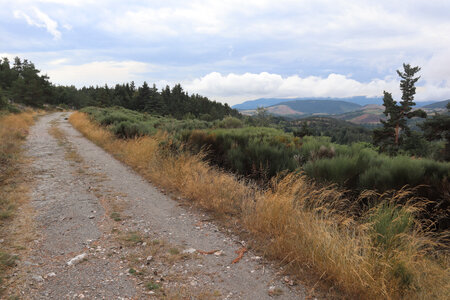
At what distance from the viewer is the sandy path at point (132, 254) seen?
259cm

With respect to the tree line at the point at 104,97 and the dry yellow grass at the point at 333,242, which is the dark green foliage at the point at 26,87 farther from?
the dry yellow grass at the point at 333,242

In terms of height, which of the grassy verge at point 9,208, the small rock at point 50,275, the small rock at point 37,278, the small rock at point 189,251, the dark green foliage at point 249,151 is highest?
the dark green foliage at point 249,151

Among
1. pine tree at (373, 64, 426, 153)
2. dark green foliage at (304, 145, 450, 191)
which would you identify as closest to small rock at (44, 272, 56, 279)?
dark green foliage at (304, 145, 450, 191)

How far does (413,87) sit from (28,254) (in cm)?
3618

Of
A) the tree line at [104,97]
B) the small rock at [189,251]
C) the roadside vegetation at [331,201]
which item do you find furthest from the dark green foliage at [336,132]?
the tree line at [104,97]

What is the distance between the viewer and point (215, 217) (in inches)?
181

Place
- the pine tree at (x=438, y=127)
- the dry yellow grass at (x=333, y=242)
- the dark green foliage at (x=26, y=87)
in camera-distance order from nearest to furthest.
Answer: the dry yellow grass at (x=333, y=242), the pine tree at (x=438, y=127), the dark green foliage at (x=26, y=87)

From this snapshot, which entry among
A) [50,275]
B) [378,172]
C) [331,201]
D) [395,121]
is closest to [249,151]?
[331,201]

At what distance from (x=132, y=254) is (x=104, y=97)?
2733 inches

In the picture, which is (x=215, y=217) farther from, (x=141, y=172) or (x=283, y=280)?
(x=141, y=172)

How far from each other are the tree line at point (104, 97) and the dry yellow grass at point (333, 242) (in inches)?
2114

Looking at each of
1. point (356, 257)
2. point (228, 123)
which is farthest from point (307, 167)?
point (228, 123)

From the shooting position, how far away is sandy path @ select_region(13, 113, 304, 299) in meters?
2.59

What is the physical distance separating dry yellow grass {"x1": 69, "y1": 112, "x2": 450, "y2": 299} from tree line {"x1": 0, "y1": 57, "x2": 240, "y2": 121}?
53.7 meters
